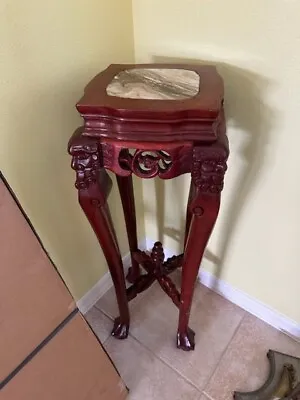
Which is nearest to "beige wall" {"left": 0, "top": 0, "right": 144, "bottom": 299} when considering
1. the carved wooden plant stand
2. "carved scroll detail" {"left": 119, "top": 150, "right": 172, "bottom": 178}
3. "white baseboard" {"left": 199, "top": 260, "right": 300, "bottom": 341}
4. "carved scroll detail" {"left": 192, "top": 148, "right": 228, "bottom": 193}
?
the carved wooden plant stand

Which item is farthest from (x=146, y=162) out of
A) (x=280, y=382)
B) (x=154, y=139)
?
(x=280, y=382)

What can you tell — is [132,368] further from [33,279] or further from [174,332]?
[33,279]

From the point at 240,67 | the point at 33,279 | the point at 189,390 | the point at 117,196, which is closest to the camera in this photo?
the point at 33,279

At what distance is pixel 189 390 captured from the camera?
115cm

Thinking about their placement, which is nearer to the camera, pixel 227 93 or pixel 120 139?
pixel 120 139

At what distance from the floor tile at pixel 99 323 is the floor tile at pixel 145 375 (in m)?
0.03

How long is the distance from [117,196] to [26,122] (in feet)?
1.48

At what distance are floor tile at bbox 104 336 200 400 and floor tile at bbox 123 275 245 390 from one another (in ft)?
0.08

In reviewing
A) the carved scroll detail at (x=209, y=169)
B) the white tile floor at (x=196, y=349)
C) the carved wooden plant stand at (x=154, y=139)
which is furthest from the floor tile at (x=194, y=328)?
the carved scroll detail at (x=209, y=169)

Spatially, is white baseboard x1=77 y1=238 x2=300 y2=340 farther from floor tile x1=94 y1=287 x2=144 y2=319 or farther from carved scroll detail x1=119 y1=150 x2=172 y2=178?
carved scroll detail x1=119 y1=150 x2=172 y2=178

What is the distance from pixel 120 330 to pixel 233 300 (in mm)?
412

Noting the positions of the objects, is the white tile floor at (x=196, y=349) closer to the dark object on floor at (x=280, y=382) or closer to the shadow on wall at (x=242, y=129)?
the dark object on floor at (x=280, y=382)

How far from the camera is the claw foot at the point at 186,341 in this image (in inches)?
47.8

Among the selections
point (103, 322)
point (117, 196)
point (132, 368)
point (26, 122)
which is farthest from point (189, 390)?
point (26, 122)
